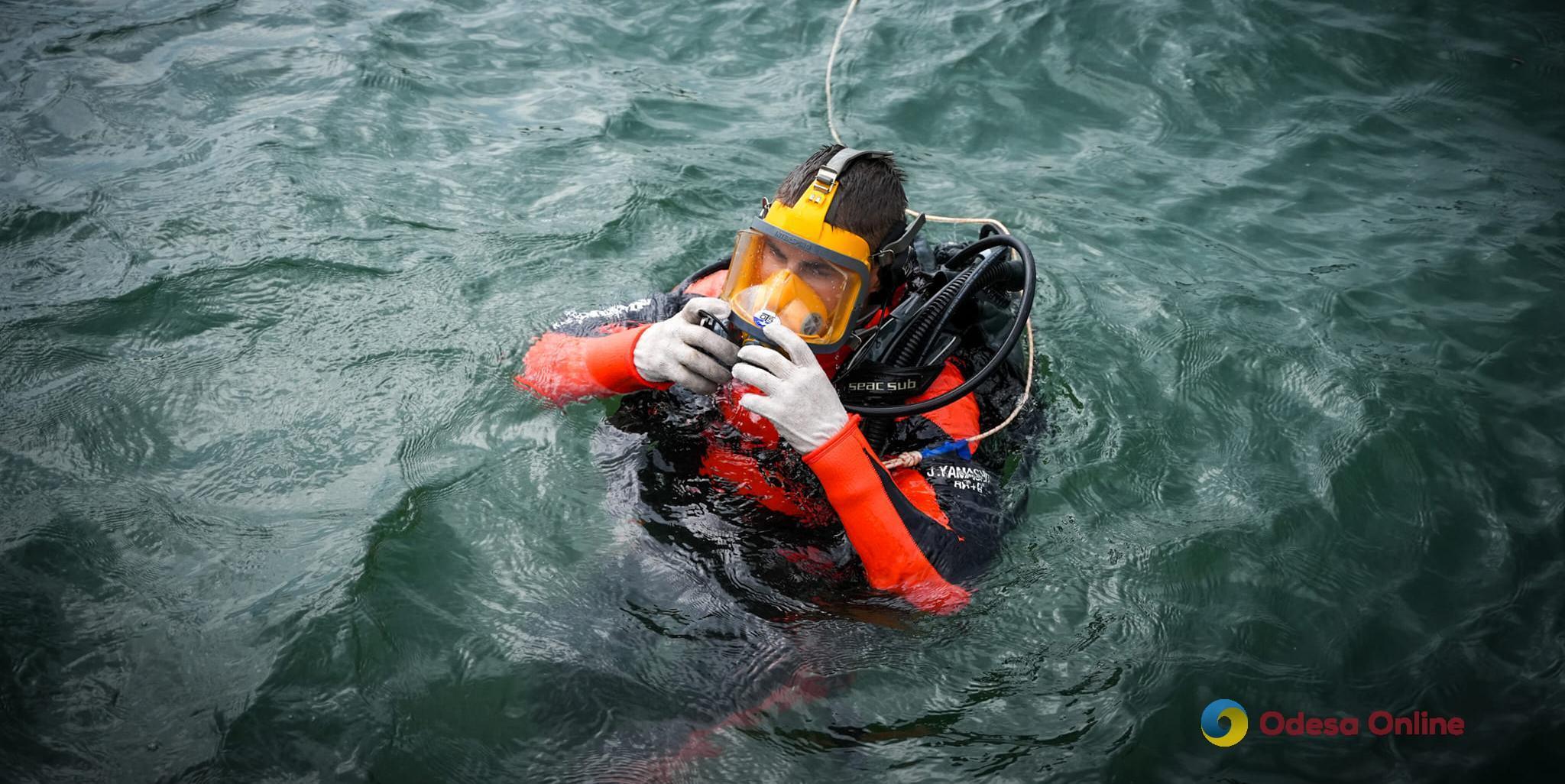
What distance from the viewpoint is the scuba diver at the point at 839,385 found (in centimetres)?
283

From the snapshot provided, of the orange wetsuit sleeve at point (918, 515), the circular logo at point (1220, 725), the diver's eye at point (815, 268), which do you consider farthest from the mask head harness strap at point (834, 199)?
the circular logo at point (1220, 725)

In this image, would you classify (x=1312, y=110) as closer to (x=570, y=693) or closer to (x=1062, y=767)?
(x=1062, y=767)

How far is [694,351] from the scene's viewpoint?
9.65 feet

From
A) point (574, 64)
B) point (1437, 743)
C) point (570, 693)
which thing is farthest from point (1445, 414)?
point (574, 64)

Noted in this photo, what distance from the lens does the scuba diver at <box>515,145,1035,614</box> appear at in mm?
2826

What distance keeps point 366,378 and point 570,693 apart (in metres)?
1.80

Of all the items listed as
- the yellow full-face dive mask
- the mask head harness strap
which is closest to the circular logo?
the yellow full-face dive mask

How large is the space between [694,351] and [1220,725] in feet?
6.62

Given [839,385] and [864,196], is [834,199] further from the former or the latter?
[839,385]

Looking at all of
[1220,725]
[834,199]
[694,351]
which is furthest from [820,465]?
[1220,725]

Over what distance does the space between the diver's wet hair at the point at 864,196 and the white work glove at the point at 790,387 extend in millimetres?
459

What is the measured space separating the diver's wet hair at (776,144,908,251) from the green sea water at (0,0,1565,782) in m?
1.22

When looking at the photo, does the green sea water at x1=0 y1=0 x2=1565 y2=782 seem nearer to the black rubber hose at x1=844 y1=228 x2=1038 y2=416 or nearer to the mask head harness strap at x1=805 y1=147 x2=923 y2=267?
the black rubber hose at x1=844 y1=228 x2=1038 y2=416

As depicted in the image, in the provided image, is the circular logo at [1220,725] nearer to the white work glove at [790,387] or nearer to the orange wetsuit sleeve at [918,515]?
the orange wetsuit sleeve at [918,515]
